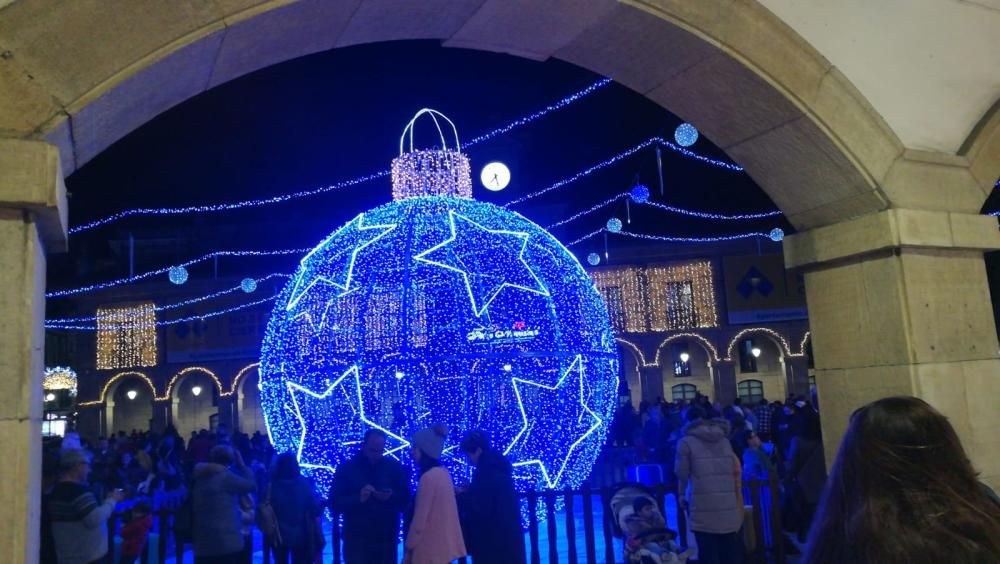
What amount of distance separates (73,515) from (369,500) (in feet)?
5.78

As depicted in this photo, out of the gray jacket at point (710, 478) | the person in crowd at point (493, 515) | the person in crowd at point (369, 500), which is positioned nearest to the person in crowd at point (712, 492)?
the gray jacket at point (710, 478)

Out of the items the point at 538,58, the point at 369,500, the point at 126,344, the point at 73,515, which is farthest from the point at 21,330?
the point at 126,344

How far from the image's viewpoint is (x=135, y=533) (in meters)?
6.41

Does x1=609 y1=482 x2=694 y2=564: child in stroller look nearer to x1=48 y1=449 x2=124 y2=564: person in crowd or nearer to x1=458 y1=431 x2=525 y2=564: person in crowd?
x1=458 y1=431 x2=525 y2=564: person in crowd

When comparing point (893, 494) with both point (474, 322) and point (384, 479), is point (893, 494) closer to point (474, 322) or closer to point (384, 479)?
point (384, 479)

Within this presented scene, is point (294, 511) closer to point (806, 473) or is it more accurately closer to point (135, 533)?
point (135, 533)

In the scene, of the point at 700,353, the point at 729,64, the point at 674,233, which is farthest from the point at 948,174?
the point at 700,353

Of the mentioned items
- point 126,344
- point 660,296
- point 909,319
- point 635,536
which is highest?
point 660,296

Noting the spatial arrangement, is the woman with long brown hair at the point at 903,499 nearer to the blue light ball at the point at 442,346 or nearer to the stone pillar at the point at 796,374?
the blue light ball at the point at 442,346

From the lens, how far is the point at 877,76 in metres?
4.42

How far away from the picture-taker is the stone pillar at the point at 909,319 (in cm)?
425

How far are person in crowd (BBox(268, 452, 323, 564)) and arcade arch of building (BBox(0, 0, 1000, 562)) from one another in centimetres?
337

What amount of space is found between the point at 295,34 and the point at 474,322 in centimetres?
462

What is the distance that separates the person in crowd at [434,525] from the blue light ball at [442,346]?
7.90 ft
